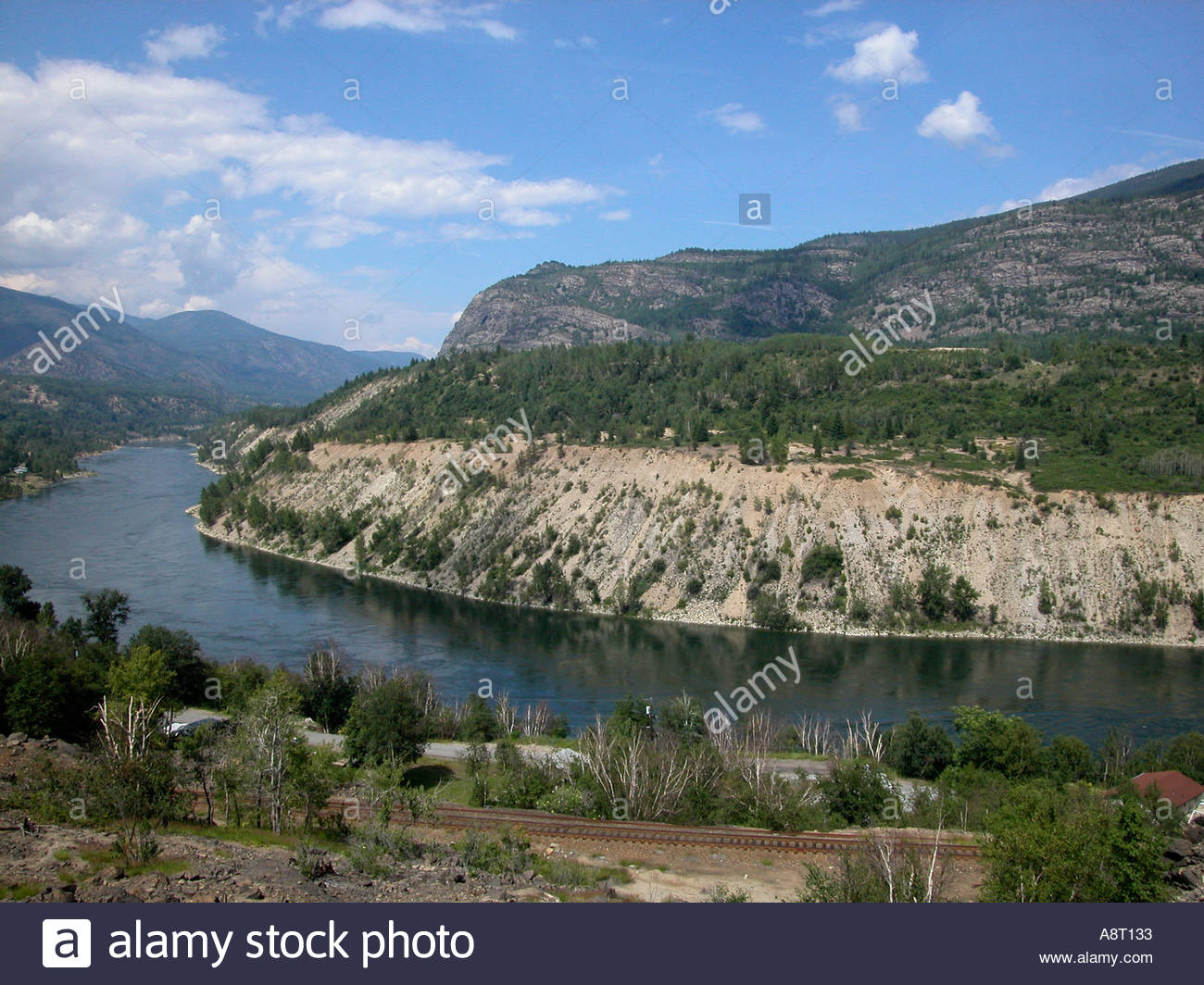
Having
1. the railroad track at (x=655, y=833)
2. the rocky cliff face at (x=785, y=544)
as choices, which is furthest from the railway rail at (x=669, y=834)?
the rocky cliff face at (x=785, y=544)

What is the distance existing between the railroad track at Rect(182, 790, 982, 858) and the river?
44.0ft

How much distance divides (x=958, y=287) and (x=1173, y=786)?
138 m

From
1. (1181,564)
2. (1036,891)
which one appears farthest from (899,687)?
(1036,891)

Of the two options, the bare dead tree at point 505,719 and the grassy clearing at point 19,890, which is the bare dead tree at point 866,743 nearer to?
the bare dead tree at point 505,719

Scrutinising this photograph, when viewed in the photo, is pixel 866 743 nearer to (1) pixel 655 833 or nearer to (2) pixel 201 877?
(1) pixel 655 833

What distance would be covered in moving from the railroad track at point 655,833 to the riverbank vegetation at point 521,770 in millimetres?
480

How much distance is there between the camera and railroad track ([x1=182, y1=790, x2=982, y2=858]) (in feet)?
62.5

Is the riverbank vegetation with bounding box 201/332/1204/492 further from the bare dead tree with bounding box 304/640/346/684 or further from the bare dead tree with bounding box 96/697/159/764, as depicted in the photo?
the bare dead tree with bounding box 96/697/159/764

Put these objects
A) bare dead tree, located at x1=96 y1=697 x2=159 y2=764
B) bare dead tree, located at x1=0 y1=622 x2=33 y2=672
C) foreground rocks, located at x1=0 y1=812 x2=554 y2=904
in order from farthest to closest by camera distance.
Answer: bare dead tree, located at x1=0 y1=622 x2=33 y2=672
bare dead tree, located at x1=96 y1=697 x2=159 y2=764
foreground rocks, located at x1=0 y1=812 x2=554 y2=904

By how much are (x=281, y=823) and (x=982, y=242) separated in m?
162

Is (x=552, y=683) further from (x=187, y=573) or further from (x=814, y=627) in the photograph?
(x=187, y=573)

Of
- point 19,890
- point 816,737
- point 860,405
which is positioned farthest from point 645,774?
point 860,405

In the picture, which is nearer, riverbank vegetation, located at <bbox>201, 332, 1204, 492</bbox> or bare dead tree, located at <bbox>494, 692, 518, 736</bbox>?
bare dead tree, located at <bbox>494, 692, 518, 736</bbox>

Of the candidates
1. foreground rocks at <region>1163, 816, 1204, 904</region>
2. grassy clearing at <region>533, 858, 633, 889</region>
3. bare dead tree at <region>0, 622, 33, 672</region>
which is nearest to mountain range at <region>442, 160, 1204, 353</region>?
bare dead tree at <region>0, 622, 33, 672</region>
